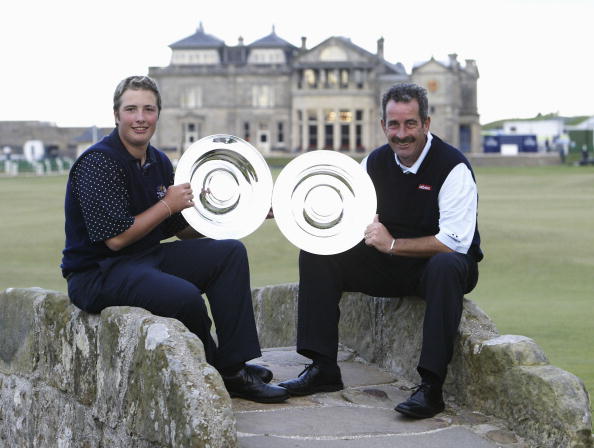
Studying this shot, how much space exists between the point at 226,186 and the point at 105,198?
83cm

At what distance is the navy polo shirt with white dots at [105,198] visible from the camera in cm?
496

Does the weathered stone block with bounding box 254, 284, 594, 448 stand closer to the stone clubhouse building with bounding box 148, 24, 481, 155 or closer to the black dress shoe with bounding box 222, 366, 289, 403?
the black dress shoe with bounding box 222, 366, 289, 403

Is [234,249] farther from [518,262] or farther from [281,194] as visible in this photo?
[518,262]

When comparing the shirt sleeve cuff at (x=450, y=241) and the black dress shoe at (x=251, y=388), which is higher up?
the shirt sleeve cuff at (x=450, y=241)

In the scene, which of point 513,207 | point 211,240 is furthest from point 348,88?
point 211,240

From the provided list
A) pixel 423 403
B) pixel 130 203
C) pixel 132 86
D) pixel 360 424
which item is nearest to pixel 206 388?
pixel 360 424

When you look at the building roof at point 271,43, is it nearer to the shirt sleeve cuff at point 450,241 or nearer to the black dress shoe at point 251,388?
the shirt sleeve cuff at point 450,241

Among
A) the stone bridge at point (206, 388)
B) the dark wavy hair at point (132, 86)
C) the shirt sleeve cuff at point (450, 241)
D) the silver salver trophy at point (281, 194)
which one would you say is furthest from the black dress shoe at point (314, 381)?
the dark wavy hair at point (132, 86)

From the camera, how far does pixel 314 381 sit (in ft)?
17.5

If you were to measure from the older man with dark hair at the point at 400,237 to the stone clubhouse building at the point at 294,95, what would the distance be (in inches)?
3299

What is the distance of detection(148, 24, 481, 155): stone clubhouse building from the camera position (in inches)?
3602

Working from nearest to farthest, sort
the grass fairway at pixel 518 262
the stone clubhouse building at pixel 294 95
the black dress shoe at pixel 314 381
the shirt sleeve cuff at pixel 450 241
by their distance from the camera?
the shirt sleeve cuff at pixel 450 241
the black dress shoe at pixel 314 381
the grass fairway at pixel 518 262
the stone clubhouse building at pixel 294 95

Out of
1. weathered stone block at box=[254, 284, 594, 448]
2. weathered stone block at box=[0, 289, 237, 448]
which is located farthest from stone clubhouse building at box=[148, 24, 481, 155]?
weathered stone block at box=[0, 289, 237, 448]

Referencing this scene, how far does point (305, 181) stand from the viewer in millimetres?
5590
